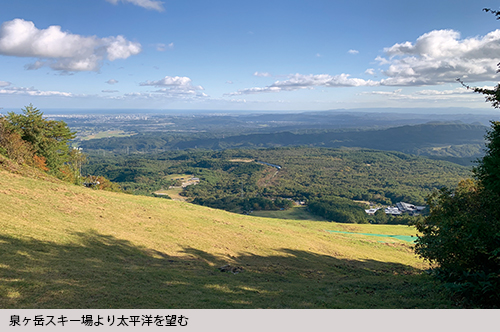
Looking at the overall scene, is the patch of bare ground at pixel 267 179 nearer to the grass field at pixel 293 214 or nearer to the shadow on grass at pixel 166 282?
the grass field at pixel 293 214

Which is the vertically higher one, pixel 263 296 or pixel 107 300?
pixel 107 300

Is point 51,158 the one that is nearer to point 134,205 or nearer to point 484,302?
point 134,205

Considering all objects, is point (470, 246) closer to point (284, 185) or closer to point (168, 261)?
point (168, 261)

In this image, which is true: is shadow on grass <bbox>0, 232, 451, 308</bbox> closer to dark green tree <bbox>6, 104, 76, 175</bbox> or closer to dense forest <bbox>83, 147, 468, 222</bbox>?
dark green tree <bbox>6, 104, 76, 175</bbox>

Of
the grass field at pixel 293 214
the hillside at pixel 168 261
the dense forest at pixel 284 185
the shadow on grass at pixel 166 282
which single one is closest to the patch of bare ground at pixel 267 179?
the dense forest at pixel 284 185

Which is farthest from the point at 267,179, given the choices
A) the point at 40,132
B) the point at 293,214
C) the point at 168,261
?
the point at 168,261
